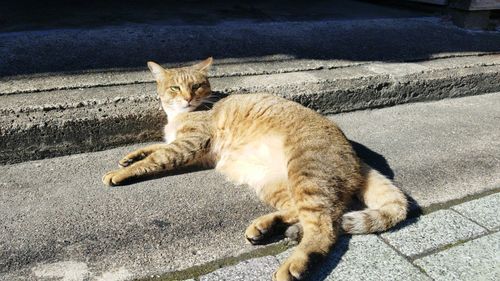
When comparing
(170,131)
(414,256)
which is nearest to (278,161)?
(170,131)

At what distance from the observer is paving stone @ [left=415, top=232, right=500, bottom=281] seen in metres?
2.32

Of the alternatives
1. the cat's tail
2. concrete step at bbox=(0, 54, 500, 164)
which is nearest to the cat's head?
concrete step at bbox=(0, 54, 500, 164)

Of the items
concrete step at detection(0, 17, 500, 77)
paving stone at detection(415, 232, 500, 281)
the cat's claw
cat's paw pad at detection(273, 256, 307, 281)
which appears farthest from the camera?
concrete step at detection(0, 17, 500, 77)

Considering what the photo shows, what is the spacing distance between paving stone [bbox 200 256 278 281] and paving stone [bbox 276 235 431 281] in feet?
0.30

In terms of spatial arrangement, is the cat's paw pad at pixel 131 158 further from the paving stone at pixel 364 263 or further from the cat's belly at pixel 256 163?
the paving stone at pixel 364 263

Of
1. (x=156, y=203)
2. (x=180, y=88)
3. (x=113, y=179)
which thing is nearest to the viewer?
(x=156, y=203)

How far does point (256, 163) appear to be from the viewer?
3.22 metres

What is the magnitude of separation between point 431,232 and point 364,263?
53 centimetres

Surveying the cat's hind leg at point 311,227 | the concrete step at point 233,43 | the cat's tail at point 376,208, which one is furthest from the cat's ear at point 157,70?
the cat's tail at point 376,208

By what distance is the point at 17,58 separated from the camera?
3908 mm

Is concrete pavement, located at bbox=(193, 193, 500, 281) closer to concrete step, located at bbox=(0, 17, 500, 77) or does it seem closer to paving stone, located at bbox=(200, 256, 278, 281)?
paving stone, located at bbox=(200, 256, 278, 281)

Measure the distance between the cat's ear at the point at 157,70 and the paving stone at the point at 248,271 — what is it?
1.78 metres

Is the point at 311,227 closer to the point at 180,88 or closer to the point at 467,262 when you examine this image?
the point at 467,262

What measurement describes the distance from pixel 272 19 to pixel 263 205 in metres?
3.64
